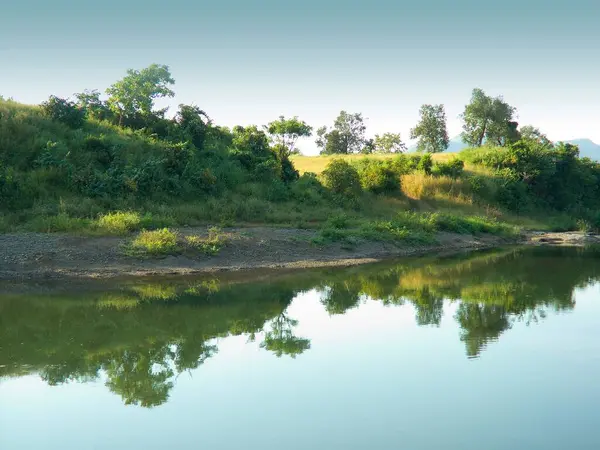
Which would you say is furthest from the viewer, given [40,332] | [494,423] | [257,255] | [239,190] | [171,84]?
[171,84]

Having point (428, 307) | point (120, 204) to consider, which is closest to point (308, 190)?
point (120, 204)

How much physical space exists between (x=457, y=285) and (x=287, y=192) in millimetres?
14033

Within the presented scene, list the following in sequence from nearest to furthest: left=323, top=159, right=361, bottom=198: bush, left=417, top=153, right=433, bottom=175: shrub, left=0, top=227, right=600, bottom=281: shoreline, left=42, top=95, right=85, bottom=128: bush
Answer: left=0, top=227, right=600, bottom=281: shoreline, left=42, top=95, right=85, bottom=128: bush, left=323, top=159, right=361, bottom=198: bush, left=417, top=153, right=433, bottom=175: shrub

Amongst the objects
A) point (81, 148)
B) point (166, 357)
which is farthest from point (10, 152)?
point (166, 357)

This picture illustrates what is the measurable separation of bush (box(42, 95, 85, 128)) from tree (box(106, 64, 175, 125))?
3.27 metres

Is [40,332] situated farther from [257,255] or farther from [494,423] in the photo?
[257,255]

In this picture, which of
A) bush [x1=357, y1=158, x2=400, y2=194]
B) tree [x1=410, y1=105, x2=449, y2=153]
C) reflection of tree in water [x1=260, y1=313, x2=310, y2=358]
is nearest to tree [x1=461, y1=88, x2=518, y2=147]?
tree [x1=410, y1=105, x2=449, y2=153]

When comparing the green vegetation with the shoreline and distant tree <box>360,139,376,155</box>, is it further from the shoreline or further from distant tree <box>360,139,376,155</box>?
distant tree <box>360,139,376,155</box>

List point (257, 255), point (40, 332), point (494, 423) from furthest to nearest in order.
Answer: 1. point (257, 255)
2. point (40, 332)
3. point (494, 423)

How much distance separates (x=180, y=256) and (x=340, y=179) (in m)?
15.4

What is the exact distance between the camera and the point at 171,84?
35719mm

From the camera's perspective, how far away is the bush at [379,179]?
117 feet

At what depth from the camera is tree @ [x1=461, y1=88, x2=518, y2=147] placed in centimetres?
5731

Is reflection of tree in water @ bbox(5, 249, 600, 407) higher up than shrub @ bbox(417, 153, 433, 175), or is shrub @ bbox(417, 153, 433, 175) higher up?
shrub @ bbox(417, 153, 433, 175)
